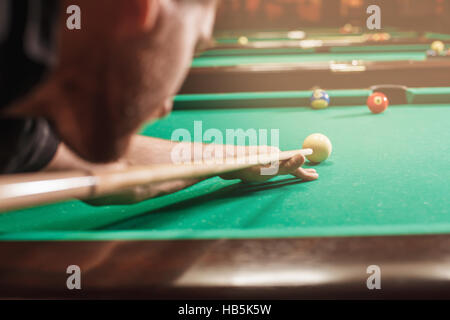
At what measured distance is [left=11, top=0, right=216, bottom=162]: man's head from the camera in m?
0.68

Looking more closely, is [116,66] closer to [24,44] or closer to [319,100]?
[24,44]

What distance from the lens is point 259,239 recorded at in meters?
0.98

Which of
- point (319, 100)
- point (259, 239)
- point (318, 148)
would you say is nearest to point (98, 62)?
point (259, 239)

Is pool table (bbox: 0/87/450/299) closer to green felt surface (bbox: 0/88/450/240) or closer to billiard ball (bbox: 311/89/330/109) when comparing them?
green felt surface (bbox: 0/88/450/240)

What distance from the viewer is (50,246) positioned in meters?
0.98

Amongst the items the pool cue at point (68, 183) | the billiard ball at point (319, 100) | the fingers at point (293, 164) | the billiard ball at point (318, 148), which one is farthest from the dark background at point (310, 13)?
the pool cue at point (68, 183)

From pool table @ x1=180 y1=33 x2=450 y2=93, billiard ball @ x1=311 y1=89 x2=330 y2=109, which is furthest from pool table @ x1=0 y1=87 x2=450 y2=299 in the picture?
pool table @ x1=180 y1=33 x2=450 y2=93

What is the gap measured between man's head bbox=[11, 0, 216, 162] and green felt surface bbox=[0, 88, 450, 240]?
300 mm

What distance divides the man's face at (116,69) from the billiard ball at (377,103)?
1990 mm

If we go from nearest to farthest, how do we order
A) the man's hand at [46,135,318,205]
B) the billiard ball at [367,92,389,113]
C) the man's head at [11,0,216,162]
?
the man's head at [11,0,216,162] → the man's hand at [46,135,318,205] → the billiard ball at [367,92,389,113]

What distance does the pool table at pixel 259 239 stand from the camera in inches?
35.9

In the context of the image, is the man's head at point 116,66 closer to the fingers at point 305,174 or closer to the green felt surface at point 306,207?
the green felt surface at point 306,207

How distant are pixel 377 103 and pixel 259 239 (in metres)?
1.88
